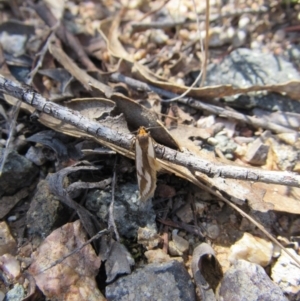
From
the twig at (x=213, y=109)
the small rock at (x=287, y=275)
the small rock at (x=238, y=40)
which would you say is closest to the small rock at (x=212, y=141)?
the twig at (x=213, y=109)

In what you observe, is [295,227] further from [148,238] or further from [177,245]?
[148,238]

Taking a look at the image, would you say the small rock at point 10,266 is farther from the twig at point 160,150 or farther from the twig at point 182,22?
the twig at point 182,22

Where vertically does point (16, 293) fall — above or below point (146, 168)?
below

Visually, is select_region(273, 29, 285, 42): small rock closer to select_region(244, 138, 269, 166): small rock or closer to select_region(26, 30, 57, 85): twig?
select_region(244, 138, 269, 166): small rock

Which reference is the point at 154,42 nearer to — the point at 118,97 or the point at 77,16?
the point at 77,16

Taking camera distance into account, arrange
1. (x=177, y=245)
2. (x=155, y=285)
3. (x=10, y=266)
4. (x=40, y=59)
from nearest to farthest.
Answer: (x=155, y=285) < (x=10, y=266) < (x=177, y=245) < (x=40, y=59)

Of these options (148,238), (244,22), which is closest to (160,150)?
(148,238)

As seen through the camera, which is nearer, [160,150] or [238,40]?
[160,150]
